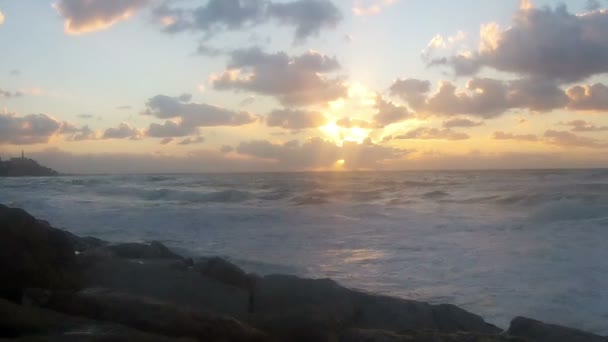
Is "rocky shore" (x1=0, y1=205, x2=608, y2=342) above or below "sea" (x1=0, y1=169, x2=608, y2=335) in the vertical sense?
above

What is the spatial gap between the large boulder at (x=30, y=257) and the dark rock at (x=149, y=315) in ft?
3.74

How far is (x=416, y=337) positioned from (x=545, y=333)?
2305 millimetres

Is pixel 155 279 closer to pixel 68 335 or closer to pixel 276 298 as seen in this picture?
pixel 276 298

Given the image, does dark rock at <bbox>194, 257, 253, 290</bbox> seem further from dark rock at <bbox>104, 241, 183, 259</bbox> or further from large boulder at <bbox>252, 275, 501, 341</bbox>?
dark rock at <bbox>104, 241, 183, 259</bbox>

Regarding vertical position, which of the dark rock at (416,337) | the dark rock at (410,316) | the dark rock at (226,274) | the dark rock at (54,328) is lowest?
the dark rock at (410,316)

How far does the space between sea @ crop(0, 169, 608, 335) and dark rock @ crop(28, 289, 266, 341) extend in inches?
227

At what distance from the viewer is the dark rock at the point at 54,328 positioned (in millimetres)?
4305

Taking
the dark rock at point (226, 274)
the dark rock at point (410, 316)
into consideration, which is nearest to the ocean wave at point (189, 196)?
the dark rock at point (226, 274)

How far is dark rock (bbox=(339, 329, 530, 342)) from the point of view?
5.61 metres

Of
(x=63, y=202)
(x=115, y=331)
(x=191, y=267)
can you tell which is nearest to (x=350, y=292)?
(x=191, y=267)

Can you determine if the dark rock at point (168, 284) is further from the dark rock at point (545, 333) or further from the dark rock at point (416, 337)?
the dark rock at point (545, 333)

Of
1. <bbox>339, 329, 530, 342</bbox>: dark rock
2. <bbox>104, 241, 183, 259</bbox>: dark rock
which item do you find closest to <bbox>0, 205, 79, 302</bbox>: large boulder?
→ <bbox>104, 241, 183, 259</bbox>: dark rock

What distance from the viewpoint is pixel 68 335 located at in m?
4.32

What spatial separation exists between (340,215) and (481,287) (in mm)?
16510
